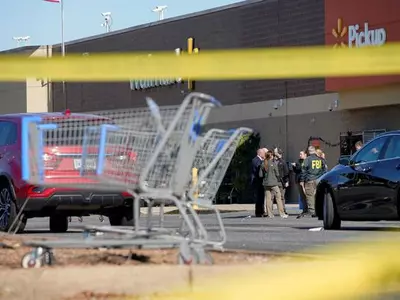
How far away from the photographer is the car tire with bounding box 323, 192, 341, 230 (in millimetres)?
13867

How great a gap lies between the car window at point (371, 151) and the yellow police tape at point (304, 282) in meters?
5.69

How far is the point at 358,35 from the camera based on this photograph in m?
28.7

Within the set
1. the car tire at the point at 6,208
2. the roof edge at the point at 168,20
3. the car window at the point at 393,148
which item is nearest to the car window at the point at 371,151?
the car window at the point at 393,148

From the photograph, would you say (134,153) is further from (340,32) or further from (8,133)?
(340,32)

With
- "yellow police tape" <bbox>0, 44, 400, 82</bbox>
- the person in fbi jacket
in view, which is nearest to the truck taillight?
"yellow police tape" <bbox>0, 44, 400, 82</bbox>

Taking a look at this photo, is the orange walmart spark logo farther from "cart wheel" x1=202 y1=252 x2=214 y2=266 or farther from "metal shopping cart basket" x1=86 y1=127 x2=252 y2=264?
"cart wheel" x1=202 y1=252 x2=214 y2=266

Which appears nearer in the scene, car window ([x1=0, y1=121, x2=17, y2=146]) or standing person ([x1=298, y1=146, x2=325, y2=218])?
car window ([x1=0, y1=121, x2=17, y2=146])

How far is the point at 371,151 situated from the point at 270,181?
7.36 meters

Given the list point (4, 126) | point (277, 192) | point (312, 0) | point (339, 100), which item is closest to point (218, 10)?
point (312, 0)

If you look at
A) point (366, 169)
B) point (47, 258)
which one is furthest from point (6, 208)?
point (47, 258)

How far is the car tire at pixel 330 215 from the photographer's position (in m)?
13.9

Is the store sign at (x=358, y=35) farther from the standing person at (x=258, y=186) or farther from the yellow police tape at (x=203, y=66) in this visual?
the yellow police tape at (x=203, y=66)

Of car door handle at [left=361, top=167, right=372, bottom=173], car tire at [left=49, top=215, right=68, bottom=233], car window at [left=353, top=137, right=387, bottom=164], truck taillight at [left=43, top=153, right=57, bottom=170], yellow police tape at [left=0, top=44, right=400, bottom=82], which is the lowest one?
car tire at [left=49, top=215, right=68, bottom=233]

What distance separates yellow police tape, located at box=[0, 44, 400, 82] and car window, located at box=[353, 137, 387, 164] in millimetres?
5921
